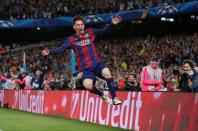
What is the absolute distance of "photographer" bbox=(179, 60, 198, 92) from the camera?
964cm

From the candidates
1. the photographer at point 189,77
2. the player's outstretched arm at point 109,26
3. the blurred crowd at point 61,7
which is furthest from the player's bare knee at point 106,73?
the blurred crowd at point 61,7

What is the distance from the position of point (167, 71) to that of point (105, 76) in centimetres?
870

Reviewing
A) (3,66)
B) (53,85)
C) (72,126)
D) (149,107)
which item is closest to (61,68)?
(53,85)

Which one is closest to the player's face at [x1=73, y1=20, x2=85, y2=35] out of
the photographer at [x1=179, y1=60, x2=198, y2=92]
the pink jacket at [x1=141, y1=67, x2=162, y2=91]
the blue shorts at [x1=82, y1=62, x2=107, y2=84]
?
the blue shorts at [x1=82, y1=62, x2=107, y2=84]

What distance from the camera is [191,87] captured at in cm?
994

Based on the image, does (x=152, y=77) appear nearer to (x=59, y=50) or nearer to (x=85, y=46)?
(x=85, y=46)

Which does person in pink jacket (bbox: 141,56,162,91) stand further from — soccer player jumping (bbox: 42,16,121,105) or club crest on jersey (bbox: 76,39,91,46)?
club crest on jersey (bbox: 76,39,91,46)

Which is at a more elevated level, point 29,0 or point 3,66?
point 29,0

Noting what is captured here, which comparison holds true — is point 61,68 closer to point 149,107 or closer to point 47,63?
point 47,63

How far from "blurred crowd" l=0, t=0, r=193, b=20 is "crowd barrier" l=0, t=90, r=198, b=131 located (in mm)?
10907

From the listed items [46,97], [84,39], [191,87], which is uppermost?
[84,39]

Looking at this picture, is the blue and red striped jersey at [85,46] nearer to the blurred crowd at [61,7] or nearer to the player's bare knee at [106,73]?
the player's bare knee at [106,73]

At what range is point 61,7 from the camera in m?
31.7

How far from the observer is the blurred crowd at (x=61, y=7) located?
27734 millimetres
